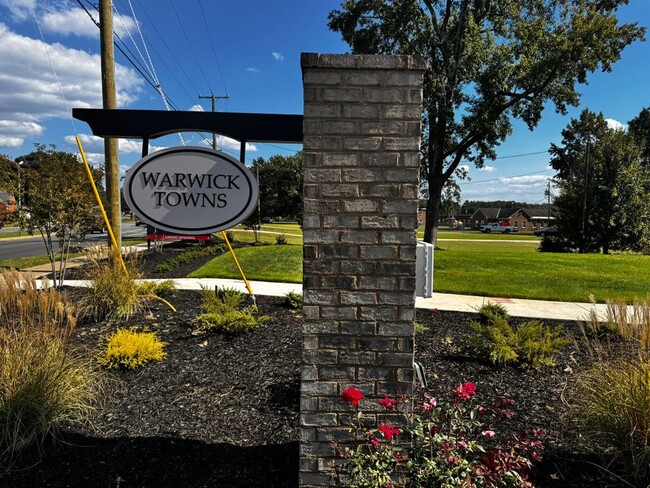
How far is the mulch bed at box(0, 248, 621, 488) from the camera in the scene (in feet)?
8.85

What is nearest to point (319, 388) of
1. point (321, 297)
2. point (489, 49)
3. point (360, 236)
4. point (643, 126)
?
point (321, 297)

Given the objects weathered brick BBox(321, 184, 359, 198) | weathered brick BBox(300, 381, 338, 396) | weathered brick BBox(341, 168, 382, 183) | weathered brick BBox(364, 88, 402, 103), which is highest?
weathered brick BBox(364, 88, 402, 103)

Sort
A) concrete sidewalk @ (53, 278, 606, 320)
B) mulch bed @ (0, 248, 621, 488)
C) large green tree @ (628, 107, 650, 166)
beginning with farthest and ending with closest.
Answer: large green tree @ (628, 107, 650, 166) → concrete sidewalk @ (53, 278, 606, 320) → mulch bed @ (0, 248, 621, 488)

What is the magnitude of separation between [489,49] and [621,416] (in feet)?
64.1

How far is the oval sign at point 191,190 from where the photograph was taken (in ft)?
10.5

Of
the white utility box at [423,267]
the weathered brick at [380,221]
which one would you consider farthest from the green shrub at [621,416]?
the weathered brick at [380,221]

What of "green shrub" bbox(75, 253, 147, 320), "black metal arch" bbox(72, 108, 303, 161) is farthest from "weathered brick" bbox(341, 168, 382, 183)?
"green shrub" bbox(75, 253, 147, 320)

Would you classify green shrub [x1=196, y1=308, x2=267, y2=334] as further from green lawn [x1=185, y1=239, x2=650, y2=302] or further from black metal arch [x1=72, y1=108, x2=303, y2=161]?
green lawn [x1=185, y1=239, x2=650, y2=302]

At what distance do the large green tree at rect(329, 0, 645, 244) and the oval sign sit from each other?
16.5 m

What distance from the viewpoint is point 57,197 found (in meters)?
6.69

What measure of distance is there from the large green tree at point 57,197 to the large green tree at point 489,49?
48.7 feet

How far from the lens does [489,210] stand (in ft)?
374

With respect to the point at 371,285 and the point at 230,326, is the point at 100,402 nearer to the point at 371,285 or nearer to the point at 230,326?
the point at 230,326

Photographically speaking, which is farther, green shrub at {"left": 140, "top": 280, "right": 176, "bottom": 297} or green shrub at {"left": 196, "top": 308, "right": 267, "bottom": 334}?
green shrub at {"left": 140, "top": 280, "right": 176, "bottom": 297}
